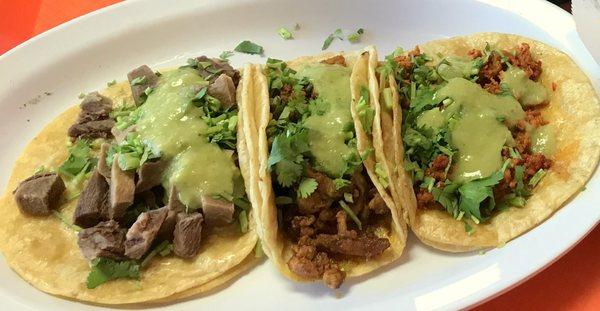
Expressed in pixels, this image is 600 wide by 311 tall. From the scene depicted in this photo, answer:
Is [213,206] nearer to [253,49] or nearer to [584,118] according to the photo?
[253,49]

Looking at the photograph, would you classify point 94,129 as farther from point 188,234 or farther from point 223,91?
point 188,234

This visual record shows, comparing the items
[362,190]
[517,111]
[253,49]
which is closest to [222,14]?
[253,49]

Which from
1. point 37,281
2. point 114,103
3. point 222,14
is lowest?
point 37,281

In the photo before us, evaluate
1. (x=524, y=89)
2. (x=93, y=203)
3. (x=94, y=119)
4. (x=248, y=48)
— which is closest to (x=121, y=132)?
(x=94, y=119)

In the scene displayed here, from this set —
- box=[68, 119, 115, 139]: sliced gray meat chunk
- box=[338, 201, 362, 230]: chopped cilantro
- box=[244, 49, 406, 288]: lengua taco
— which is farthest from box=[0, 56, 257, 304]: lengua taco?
box=[338, 201, 362, 230]: chopped cilantro

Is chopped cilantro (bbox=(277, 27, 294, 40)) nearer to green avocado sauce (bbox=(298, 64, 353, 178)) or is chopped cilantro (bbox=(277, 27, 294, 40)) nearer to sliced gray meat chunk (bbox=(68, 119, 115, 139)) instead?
green avocado sauce (bbox=(298, 64, 353, 178))

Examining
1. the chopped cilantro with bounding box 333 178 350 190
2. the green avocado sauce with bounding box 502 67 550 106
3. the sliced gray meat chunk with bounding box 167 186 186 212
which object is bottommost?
the sliced gray meat chunk with bounding box 167 186 186 212

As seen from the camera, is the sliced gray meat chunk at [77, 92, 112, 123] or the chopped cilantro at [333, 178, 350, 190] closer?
the chopped cilantro at [333, 178, 350, 190]
